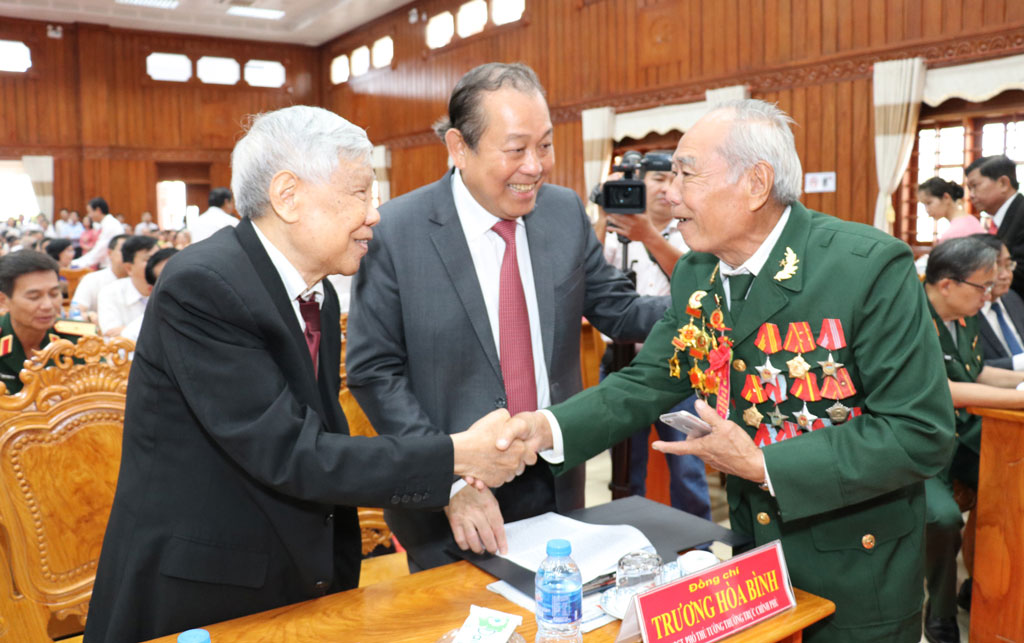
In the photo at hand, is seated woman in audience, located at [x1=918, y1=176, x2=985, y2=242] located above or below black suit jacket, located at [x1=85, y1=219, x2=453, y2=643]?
above

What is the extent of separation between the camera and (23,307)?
366 centimetres

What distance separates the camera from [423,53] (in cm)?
1368

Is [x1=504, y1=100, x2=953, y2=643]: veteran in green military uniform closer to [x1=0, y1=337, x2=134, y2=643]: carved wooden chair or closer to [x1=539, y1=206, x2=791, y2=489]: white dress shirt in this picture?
[x1=539, y1=206, x2=791, y2=489]: white dress shirt

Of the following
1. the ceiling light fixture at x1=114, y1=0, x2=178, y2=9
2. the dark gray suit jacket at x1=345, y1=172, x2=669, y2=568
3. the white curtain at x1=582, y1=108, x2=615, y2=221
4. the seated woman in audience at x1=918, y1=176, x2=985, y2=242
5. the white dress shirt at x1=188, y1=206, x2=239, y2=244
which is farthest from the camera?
the ceiling light fixture at x1=114, y1=0, x2=178, y2=9

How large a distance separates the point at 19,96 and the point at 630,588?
56.7 ft

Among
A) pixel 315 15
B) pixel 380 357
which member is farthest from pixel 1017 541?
pixel 315 15

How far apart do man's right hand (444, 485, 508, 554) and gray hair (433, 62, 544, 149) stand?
0.84 metres

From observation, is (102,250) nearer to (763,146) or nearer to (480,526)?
(480,526)

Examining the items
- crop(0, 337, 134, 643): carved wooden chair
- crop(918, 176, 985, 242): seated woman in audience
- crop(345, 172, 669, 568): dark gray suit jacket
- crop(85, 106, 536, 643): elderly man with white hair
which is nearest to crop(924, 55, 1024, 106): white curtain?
crop(918, 176, 985, 242): seated woman in audience

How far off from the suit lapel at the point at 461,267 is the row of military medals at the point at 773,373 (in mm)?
453

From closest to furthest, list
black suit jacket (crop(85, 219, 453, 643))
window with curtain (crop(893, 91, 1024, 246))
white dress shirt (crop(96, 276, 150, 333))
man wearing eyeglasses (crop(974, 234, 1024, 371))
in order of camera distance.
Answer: black suit jacket (crop(85, 219, 453, 643))
man wearing eyeglasses (crop(974, 234, 1024, 371))
white dress shirt (crop(96, 276, 150, 333))
window with curtain (crop(893, 91, 1024, 246))

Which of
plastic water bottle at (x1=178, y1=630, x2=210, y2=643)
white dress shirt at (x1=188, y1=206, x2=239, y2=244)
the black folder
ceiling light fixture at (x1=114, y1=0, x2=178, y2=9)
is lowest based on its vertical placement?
the black folder

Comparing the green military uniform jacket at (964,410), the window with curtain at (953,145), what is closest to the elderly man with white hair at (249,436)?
the green military uniform jacket at (964,410)

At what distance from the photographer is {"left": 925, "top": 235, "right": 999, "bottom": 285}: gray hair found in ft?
9.94
